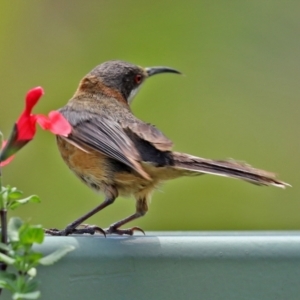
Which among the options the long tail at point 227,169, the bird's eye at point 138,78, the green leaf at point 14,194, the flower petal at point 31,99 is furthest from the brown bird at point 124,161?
the green leaf at point 14,194

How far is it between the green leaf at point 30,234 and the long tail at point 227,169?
204 cm

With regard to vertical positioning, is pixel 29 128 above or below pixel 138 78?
above

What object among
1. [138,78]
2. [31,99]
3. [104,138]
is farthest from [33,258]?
[138,78]

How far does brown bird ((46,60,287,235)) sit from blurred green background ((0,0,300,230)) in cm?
195

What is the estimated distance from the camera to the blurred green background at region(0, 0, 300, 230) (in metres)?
7.26

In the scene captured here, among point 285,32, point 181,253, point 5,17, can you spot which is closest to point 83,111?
point 181,253

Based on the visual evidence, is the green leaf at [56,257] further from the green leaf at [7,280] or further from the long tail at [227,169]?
the long tail at [227,169]

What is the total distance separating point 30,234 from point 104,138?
235cm

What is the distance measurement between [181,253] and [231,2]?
7.43m

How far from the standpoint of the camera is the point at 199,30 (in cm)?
967

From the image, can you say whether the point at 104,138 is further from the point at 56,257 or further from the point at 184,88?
the point at 184,88

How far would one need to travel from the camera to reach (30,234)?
2066 millimetres

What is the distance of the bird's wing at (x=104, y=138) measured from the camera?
4.21m

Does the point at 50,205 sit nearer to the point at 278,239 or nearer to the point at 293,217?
the point at 293,217
